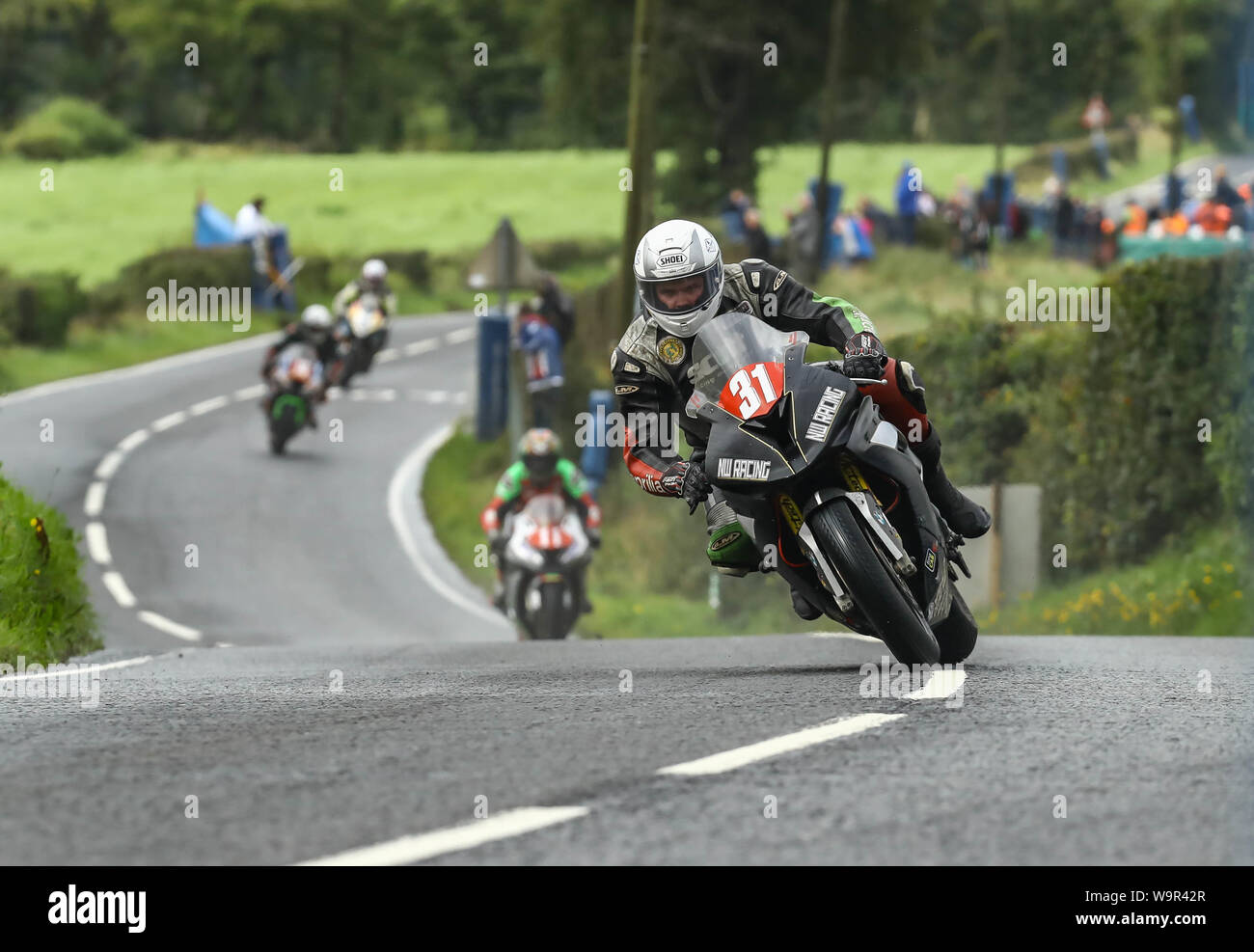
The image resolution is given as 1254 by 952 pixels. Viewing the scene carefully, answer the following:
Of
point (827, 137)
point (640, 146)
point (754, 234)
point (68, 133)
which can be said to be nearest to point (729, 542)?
point (640, 146)

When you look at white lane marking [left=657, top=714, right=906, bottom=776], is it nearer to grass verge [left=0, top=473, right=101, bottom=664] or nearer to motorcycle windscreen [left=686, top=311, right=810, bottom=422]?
motorcycle windscreen [left=686, top=311, right=810, bottom=422]

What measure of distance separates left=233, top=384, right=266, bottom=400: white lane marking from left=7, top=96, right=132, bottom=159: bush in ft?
118

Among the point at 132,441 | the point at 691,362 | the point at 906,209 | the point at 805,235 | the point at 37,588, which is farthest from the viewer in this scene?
the point at 906,209

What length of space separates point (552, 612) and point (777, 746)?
10.3 meters

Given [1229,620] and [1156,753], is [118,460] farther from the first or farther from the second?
[1156,753]

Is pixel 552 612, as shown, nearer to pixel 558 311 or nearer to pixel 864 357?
pixel 864 357

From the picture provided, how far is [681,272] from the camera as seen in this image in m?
7.87

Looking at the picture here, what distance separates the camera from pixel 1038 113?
8650 centimetres

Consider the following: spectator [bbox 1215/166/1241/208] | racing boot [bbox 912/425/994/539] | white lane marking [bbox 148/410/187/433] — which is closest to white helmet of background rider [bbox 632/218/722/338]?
racing boot [bbox 912/425/994/539]

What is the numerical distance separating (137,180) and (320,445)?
117 ft

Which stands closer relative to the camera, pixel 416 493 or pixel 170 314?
pixel 416 493

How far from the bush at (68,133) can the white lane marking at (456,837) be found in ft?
224

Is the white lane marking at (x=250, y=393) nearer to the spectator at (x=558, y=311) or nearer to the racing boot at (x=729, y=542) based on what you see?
the spectator at (x=558, y=311)
